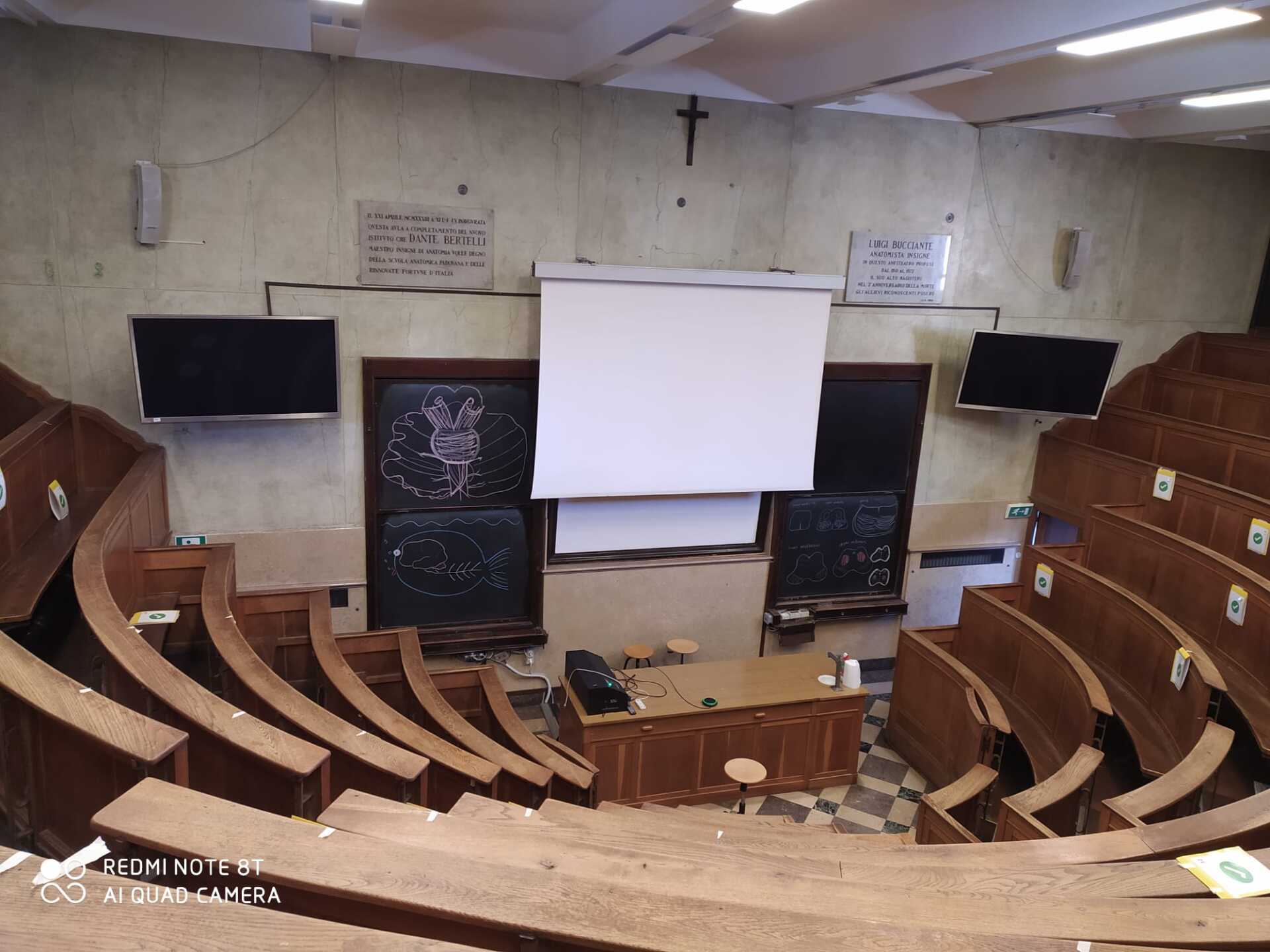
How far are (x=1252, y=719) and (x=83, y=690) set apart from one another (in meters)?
4.94

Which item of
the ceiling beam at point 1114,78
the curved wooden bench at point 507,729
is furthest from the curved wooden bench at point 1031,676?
the ceiling beam at point 1114,78

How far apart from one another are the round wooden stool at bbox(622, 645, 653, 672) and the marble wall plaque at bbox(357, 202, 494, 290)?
267cm

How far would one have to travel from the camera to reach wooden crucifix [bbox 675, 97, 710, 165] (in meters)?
5.82

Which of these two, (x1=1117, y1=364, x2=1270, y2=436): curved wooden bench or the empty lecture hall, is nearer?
the empty lecture hall

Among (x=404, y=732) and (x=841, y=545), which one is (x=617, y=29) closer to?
(x=404, y=732)

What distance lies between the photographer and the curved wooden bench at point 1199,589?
15.4 ft

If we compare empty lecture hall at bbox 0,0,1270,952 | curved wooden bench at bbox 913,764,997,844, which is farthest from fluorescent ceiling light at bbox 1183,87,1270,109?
curved wooden bench at bbox 913,764,997,844

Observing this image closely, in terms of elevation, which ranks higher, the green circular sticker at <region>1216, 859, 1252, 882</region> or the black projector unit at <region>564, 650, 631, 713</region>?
the green circular sticker at <region>1216, 859, 1252, 882</region>

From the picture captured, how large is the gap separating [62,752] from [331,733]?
101 cm

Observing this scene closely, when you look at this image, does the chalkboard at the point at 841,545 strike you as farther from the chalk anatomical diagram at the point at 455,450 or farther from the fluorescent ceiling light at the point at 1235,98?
the fluorescent ceiling light at the point at 1235,98

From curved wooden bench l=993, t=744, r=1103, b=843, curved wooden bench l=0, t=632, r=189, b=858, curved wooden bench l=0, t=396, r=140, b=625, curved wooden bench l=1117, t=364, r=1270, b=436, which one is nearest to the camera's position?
curved wooden bench l=0, t=632, r=189, b=858

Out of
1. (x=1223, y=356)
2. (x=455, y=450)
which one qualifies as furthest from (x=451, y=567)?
(x=1223, y=356)

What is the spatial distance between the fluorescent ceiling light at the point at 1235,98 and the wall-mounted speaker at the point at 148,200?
5.79 m

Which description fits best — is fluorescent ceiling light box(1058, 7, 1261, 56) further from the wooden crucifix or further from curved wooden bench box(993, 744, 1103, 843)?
curved wooden bench box(993, 744, 1103, 843)
